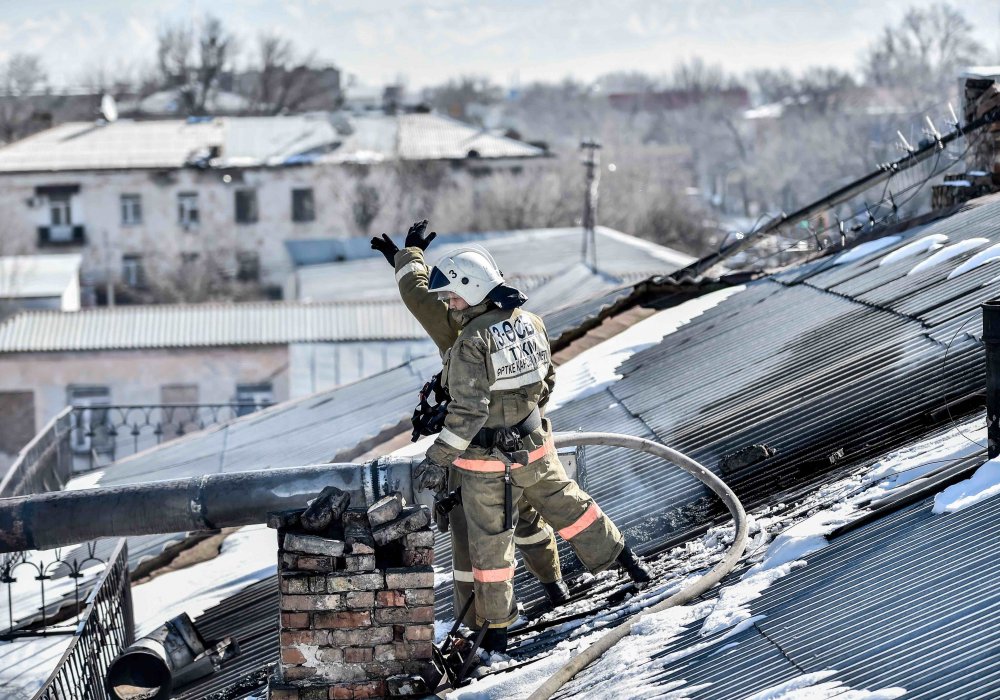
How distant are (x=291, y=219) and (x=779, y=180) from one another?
3509cm

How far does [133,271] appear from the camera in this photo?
46.4m

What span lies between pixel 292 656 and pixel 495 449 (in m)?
1.12

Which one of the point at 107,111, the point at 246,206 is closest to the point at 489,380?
the point at 246,206

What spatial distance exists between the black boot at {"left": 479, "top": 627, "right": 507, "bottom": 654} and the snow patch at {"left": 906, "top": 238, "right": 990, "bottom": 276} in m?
3.86

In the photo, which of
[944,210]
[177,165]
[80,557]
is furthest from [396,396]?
[177,165]

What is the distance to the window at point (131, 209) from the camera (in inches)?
1786

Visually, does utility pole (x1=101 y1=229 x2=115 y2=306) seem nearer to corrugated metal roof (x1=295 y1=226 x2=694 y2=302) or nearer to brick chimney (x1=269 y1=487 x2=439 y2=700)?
corrugated metal roof (x1=295 y1=226 x2=694 y2=302)

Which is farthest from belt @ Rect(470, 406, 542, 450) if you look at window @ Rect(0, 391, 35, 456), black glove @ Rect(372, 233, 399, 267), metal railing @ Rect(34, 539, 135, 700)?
window @ Rect(0, 391, 35, 456)

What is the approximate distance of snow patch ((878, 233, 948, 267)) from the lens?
8.34 meters

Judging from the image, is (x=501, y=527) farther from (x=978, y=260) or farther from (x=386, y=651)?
(x=978, y=260)

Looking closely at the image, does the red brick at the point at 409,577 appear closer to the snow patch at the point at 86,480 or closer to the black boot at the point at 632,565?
the black boot at the point at 632,565

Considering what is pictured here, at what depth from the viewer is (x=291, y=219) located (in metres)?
46.3

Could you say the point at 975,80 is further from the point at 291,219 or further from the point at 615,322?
the point at 291,219

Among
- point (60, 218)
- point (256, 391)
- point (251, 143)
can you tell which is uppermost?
point (251, 143)
